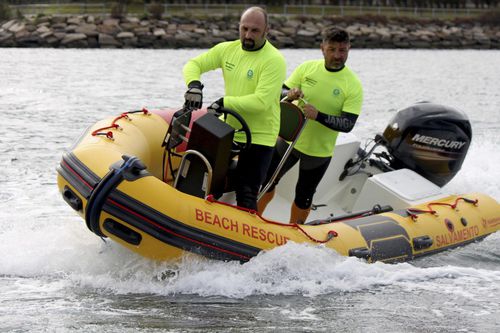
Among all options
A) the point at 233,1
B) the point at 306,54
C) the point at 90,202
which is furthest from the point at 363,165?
the point at 233,1

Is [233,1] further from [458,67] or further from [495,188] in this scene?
[495,188]

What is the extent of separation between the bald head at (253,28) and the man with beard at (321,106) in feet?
2.07

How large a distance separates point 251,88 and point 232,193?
828 millimetres

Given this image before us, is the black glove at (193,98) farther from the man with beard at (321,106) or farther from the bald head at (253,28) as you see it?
the man with beard at (321,106)

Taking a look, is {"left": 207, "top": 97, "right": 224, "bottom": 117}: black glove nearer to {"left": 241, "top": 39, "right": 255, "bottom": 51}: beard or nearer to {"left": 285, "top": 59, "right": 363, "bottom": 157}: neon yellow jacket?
{"left": 241, "top": 39, "right": 255, "bottom": 51}: beard

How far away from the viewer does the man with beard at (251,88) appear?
214 inches

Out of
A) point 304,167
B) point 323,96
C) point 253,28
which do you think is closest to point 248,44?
point 253,28

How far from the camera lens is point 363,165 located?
7.51 m

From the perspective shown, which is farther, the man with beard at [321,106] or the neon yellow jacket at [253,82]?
the man with beard at [321,106]

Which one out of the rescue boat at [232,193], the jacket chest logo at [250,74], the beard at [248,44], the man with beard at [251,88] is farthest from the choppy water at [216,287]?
the beard at [248,44]

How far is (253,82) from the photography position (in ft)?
18.2

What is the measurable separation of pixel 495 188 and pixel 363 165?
6.91 feet

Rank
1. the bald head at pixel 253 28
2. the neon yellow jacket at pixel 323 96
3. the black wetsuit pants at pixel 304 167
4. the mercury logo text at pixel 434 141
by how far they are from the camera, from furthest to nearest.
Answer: the mercury logo text at pixel 434 141
the black wetsuit pants at pixel 304 167
the neon yellow jacket at pixel 323 96
the bald head at pixel 253 28

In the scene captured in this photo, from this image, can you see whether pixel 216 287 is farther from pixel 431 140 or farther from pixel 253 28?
pixel 431 140
